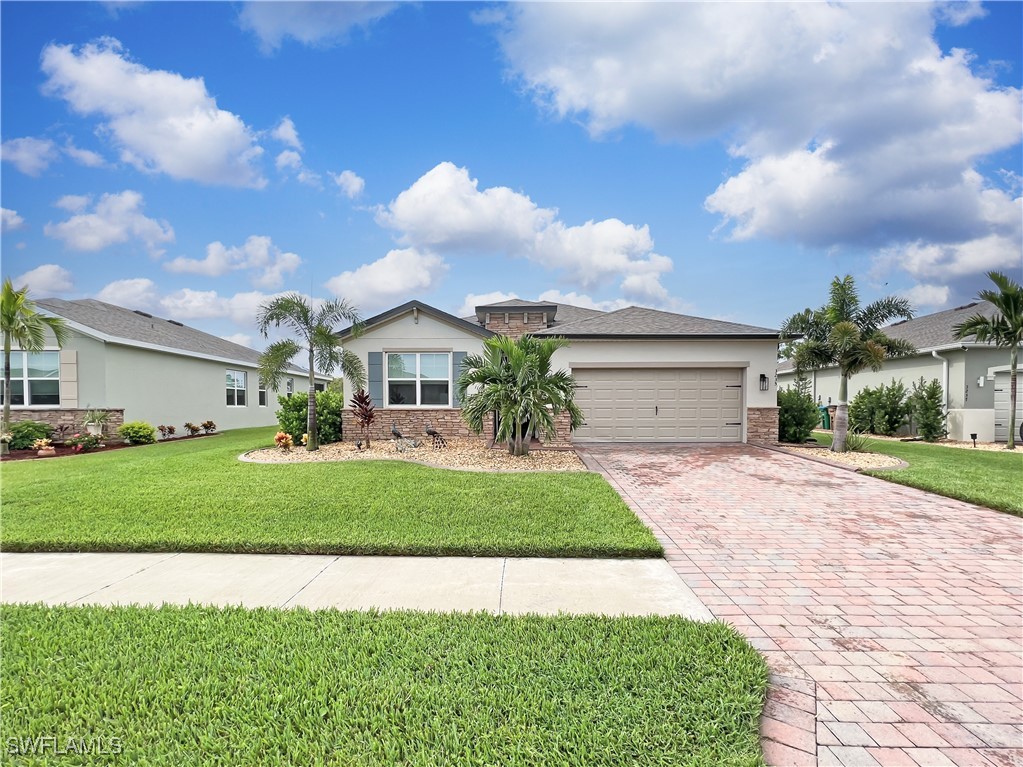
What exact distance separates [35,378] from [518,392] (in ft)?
51.8

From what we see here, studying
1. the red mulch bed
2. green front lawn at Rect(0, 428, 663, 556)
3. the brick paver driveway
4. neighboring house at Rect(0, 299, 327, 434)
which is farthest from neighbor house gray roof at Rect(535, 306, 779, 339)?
neighboring house at Rect(0, 299, 327, 434)

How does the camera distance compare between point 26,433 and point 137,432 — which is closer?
point 26,433

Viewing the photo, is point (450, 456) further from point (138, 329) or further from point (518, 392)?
point (138, 329)

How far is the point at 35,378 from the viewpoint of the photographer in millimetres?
14891

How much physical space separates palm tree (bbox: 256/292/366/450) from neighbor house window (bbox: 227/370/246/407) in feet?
34.8

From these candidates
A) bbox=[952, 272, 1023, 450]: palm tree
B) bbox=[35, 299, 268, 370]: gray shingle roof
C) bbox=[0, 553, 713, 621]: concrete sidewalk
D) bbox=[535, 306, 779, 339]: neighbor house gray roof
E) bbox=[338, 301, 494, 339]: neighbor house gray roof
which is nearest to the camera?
bbox=[0, 553, 713, 621]: concrete sidewalk

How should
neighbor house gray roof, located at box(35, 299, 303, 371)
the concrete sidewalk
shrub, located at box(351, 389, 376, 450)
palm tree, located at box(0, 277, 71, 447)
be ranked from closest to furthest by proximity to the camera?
1. the concrete sidewalk
2. palm tree, located at box(0, 277, 71, 447)
3. shrub, located at box(351, 389, 376, 450)
4. neighbor house gray roof, located at box(35, 299, 303, 371)

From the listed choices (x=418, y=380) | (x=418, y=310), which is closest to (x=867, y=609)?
(x=418, y=380)

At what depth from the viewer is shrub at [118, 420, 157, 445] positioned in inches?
585

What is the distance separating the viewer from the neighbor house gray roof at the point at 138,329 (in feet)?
50.3

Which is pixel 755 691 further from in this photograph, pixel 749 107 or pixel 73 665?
pixel 749 107

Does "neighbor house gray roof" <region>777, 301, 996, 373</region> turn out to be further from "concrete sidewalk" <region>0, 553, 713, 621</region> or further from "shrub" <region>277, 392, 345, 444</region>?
"shrub" <region>277, 392, 345, 444</region>

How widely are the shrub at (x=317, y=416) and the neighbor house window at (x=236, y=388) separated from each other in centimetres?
947

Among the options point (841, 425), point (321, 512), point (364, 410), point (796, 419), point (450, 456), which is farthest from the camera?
point (796, 419)
